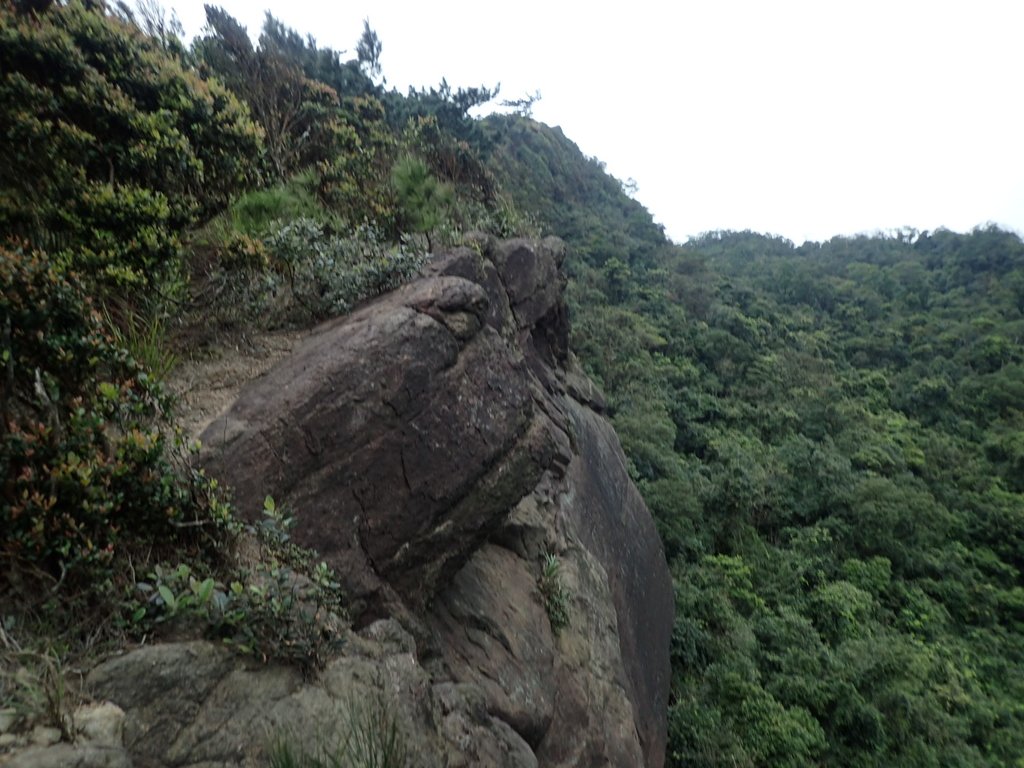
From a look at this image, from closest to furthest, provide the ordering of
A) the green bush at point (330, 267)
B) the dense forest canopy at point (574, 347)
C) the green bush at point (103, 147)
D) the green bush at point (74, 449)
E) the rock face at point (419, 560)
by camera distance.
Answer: the green bush at point (74, 449)
the rock face at point (419, 560)
the dense forest canopy at point (574, 347)
the green bush at point (103, 147)
the green bush at point (330, 267)

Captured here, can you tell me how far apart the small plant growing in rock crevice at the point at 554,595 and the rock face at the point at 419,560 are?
6 centimetres

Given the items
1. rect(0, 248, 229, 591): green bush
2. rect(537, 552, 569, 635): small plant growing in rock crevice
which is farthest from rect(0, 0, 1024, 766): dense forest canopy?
rect(537, 552, 569, 635): small plant growing in rock crevice

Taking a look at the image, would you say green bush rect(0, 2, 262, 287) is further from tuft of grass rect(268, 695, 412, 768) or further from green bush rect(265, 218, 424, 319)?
tuft of grass rect(268, 695, 412, 768)

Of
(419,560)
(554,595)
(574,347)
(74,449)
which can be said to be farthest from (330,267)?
(574,347)

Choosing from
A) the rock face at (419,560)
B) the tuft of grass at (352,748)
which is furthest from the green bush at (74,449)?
the tuft of grass at (352,748)

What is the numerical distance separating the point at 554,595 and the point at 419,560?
238 centimetres

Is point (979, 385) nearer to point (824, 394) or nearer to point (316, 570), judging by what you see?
point (824, 394)

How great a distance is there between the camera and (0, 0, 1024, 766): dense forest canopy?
10.7 feet

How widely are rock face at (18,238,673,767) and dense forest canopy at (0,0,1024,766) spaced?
57cm

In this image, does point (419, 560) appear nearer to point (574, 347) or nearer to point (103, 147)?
point (103, 147)

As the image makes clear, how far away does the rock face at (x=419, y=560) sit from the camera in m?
2.92

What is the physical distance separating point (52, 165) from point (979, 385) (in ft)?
118

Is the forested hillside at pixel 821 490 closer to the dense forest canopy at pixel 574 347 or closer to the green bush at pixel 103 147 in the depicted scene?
the dense forest canopy at pixel 574 347

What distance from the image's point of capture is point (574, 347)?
24.3 m
